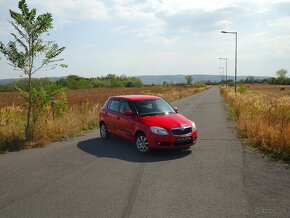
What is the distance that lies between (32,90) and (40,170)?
4505 millimetres

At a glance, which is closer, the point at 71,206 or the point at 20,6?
the point at 71,206

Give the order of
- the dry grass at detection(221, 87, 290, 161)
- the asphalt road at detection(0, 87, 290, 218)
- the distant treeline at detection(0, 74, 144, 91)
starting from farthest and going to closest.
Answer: the distant treeline at detection(0, 74, 144, 91)
the dry grass at detection(221, 87, 290, 161)
the asphalt road at detection(0, 87, 290, 218)

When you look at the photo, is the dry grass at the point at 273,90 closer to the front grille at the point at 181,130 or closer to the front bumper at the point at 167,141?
the front grille at the point at 181,130

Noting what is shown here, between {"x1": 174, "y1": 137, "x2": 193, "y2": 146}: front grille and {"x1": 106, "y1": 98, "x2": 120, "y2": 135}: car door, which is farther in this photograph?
{"x1": 106, "y1": 98, "x2": 120, "y2": 135}: car door

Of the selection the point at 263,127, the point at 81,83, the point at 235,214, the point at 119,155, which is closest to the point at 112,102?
the point at 119,155

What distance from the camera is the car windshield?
10.1 meters

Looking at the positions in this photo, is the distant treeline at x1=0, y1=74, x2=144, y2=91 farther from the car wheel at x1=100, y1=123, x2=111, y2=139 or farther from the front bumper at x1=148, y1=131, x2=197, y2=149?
the front bumper at x1=148, y1=131, x2=197, y2=149

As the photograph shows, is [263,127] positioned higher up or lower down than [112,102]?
lower down

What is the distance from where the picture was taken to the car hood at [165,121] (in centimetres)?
918

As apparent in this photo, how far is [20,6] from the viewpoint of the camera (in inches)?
423

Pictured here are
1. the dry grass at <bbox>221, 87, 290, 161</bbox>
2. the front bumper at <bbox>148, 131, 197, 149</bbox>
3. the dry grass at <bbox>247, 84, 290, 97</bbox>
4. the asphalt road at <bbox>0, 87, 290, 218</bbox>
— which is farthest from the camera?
the dry grass at <bbox>247, 84, 290, 97</bbox>

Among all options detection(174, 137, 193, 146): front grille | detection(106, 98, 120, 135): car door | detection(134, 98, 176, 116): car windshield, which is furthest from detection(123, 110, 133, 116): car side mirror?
detection(174, 137, 193, 146): front grille

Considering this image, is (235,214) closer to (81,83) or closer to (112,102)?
(112,102)

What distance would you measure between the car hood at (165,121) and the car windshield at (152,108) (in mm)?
343
